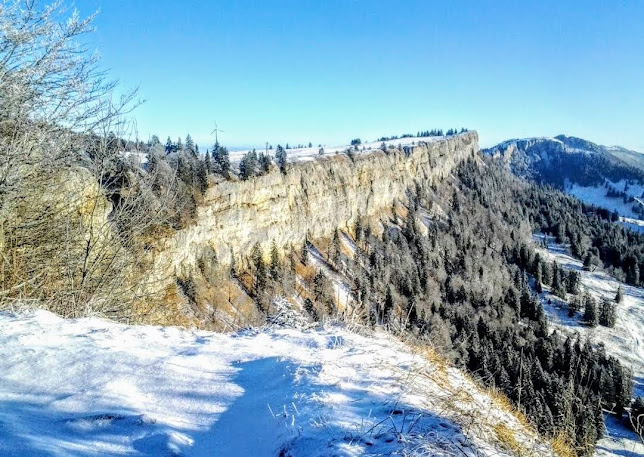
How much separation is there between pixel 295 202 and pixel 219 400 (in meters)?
77.4

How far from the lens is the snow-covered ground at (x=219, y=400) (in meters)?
3.26

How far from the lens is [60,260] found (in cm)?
896

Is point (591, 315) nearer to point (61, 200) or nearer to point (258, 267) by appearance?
point (258, 267)

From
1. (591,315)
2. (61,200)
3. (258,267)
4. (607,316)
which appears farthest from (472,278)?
(61,200)

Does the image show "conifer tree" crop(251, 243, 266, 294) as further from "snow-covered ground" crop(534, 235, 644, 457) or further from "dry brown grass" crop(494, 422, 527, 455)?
"dry brown grass" crop(494, 422, 527, 455)

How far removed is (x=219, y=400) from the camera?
4.02 meters

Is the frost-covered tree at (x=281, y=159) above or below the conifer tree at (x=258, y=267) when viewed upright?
above

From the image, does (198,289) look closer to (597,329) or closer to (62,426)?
(62,426)

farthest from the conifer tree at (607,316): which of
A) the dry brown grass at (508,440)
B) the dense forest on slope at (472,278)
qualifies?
the dry brown grass at (508,440)

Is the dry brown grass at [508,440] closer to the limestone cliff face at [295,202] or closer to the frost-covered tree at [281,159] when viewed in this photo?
the limestone cliff face at [295,202]

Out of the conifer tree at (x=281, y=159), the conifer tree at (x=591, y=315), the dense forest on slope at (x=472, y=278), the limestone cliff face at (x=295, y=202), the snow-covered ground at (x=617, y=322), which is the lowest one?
the snow-covered ground at (x=617, y=322)

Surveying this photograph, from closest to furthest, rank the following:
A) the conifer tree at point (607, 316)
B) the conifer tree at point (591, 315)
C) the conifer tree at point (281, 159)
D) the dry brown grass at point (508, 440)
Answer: the dry brown grass at point (508, 440)
the conifer tree at point (591, 315)
the conifer tree at point (607, 316)
the conifer tree at point (281, 159)

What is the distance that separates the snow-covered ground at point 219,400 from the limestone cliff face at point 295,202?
32455 mm

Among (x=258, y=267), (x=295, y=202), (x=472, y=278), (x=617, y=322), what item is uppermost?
(x=295, y=202)
